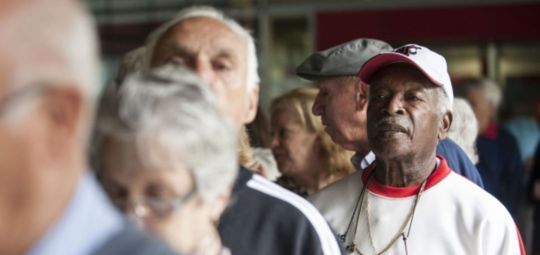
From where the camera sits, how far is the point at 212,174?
2.04 metres

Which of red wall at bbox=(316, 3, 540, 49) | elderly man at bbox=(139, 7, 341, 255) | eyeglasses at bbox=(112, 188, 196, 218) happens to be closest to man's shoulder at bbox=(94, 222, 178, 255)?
eyeglasses at bbox=(112, 188, 196, 218)

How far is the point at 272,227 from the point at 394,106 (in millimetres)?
1052

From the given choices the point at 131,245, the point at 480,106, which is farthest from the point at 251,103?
the point at 480,106

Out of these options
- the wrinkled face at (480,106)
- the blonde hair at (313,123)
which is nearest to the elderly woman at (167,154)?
the blonde hair at (313,123)

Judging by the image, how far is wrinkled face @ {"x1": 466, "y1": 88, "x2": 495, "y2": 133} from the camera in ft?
28.7

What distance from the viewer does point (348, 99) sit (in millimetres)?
4508

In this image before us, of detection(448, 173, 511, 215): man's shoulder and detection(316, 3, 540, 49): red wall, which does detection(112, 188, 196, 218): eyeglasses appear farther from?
detection(316, 3, 540, 49): red wall

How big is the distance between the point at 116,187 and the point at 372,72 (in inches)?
73.3

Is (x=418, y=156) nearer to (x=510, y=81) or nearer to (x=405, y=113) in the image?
(x=405, y=113)

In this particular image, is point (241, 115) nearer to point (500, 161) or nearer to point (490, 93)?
point (500, 161)

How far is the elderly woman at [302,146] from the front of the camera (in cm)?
529

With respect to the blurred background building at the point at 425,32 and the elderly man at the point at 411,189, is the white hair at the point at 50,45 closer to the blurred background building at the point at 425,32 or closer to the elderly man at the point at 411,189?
the elderly man at the point at 411,189

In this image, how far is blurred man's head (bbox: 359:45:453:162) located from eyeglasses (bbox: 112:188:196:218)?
1.74 meters

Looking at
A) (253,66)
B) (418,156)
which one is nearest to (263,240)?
(253,66)
